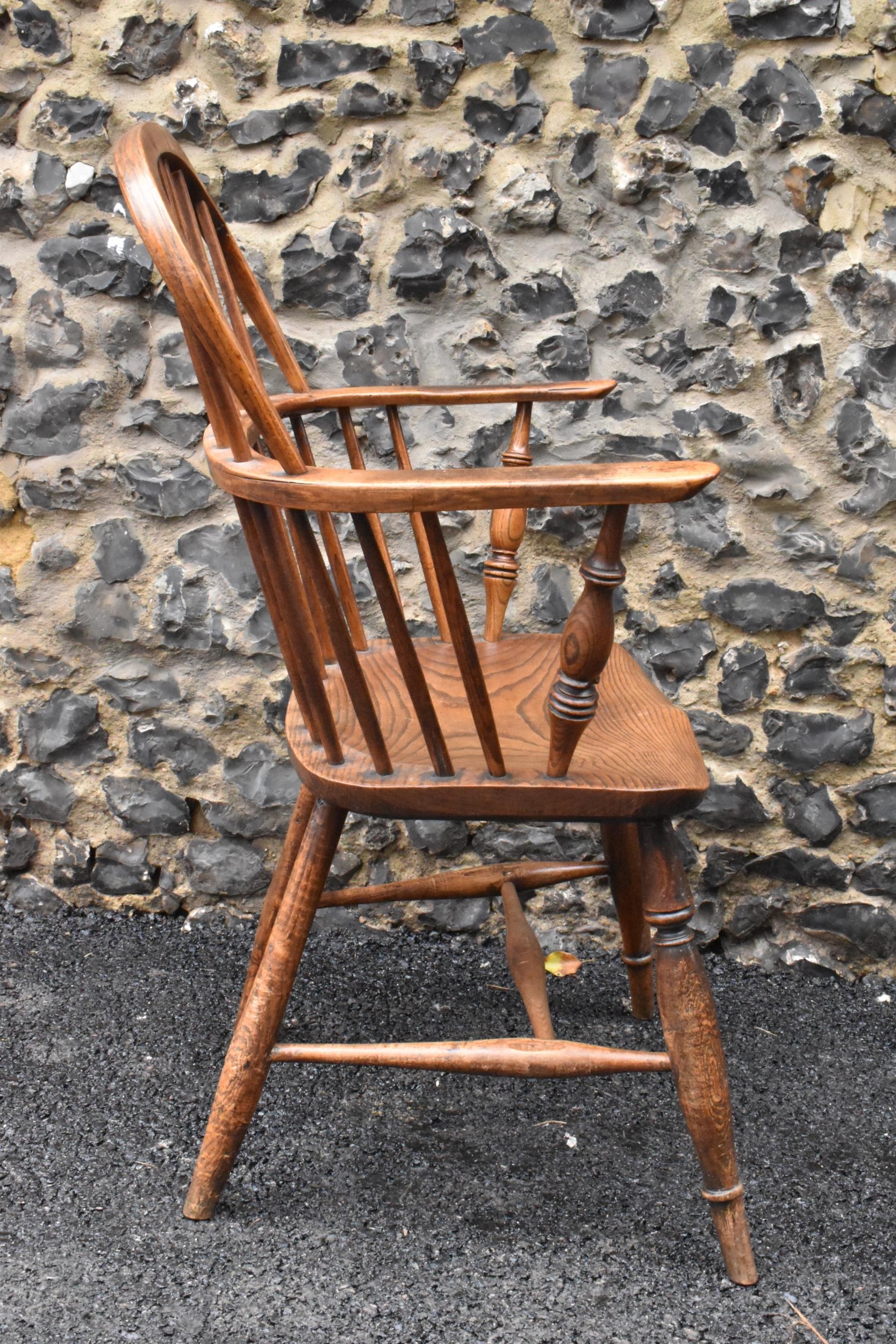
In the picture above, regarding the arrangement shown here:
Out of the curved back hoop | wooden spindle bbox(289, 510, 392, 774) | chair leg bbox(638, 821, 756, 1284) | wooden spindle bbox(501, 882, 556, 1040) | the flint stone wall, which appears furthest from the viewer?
the flint stone wall

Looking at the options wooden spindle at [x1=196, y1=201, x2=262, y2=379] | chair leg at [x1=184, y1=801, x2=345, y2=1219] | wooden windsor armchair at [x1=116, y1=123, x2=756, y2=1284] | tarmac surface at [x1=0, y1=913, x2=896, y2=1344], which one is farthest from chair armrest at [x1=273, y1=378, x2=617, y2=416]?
tarmac surface at [x1=0, y1=913, x2=896, y2=1344]

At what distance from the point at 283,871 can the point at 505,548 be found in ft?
1.87

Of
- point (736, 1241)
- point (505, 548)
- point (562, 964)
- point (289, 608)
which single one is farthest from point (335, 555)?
point (736, 1241)

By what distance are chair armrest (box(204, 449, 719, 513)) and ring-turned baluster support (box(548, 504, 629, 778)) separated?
3 centimetres

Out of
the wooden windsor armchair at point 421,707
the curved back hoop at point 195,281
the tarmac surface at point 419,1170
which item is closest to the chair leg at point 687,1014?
the wooden windsor armchair at point 421,707

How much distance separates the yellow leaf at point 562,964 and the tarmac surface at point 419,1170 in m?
0.03

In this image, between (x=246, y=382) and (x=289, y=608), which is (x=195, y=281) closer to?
(x=246, y=382)

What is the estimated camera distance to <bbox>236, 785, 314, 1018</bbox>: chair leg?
61.6 inches

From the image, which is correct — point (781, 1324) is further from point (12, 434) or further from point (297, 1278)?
point (12, 434)

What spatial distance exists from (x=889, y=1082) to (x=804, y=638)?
707mm

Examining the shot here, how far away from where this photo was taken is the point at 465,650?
1149mm

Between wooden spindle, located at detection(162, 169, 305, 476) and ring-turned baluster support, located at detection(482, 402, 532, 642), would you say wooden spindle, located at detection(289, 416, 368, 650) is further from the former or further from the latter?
wooden spindle, located at detection(162, 169, 305, 476)

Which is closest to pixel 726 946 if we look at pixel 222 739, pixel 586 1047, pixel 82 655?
pixel 586 1047

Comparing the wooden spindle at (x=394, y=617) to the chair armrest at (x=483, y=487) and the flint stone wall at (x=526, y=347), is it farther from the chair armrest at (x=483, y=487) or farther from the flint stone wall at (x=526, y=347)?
the flint stone wall at (x=526, y=347)
